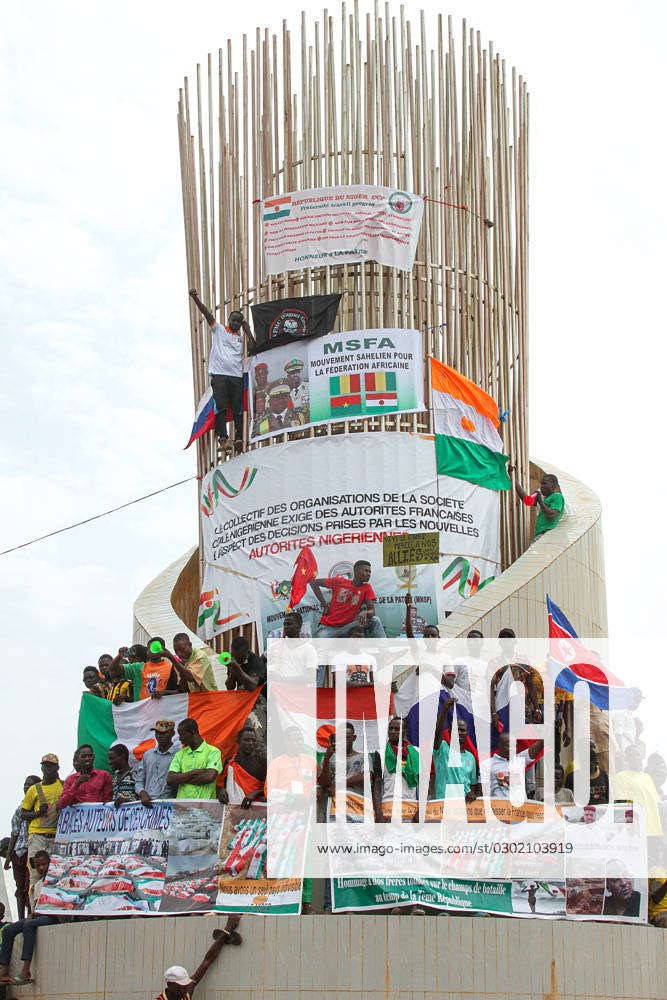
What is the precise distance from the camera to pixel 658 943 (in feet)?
43.5

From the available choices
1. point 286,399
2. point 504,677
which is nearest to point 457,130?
point 286,399

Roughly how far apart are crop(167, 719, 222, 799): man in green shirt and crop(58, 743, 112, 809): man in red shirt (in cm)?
68

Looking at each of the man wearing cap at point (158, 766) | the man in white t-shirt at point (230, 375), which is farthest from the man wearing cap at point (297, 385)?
the man wearing cap at point (158, 766)

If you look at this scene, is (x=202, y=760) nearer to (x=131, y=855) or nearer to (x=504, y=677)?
(x=131, y=855)

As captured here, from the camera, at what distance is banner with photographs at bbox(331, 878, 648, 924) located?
12.9m

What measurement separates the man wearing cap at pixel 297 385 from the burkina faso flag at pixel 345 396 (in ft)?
1.02

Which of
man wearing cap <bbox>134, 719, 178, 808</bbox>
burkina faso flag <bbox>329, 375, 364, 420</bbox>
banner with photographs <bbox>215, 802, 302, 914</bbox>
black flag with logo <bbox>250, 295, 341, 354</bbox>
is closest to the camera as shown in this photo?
banner with photographs <bbox>215, 802, 302, 914</bbox>

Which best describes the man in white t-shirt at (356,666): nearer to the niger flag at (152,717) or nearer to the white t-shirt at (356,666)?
the white t-shirt at (356,666)

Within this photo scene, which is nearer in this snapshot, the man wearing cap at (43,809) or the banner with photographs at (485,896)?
the banner with photographs at (485,896)

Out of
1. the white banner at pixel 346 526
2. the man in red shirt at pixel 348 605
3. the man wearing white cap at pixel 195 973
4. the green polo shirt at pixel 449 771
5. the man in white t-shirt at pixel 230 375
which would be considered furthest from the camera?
the man in white t-shirt at pixel 230 375

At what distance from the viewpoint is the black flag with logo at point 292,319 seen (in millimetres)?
18688

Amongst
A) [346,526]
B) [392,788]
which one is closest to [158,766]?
[392,788]

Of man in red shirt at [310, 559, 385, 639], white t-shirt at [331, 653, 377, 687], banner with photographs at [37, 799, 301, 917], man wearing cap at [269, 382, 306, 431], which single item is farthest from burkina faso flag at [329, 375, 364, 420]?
banner with photographs at [37, 799, 301, 917]

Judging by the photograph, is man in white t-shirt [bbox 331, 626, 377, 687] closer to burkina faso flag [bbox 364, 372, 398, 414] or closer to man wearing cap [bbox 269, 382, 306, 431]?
burkina faso flag [bbox 364, 372, 398, 414]
